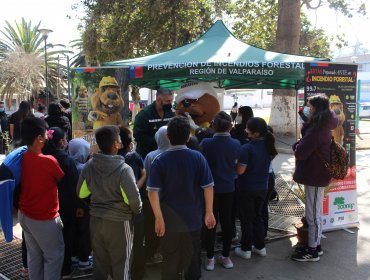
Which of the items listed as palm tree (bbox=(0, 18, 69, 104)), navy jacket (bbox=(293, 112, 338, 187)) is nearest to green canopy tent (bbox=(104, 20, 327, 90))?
navy jacket (bbox=(293, 112, 338, 187))

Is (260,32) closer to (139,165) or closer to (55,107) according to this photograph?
(55,107)

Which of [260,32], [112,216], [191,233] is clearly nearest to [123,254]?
[112,216]

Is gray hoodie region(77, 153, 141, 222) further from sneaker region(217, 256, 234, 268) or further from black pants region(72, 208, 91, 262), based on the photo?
sneaker region(217, 256, 234, 268)

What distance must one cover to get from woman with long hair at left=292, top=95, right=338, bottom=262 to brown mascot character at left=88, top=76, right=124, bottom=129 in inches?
88.9

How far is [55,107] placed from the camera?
19.3ft

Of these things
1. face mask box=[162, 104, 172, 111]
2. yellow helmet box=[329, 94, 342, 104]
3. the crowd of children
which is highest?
yellow helmet box=[329, 94, 342, 104]

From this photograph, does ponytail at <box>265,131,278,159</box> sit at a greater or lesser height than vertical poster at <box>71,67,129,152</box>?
lesser

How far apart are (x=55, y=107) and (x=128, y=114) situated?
4.74ft

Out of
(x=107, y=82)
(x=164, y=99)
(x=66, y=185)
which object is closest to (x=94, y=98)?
(x=107, y=82)

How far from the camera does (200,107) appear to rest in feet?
19.1

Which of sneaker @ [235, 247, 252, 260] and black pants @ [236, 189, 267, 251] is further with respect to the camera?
sneaker @ [235, 247, 252, 260]

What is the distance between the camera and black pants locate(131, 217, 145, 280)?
148 inches

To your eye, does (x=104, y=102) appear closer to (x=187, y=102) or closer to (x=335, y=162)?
(x=187, y=102)

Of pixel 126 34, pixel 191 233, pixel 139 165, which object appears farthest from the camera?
pixel 126 34
